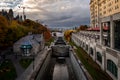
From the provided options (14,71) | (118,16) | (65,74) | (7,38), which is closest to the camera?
(118,16)

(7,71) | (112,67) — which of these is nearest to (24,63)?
(7,71)

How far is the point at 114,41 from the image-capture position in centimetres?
3659

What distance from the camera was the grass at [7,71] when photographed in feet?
119

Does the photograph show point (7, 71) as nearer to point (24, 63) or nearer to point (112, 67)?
point (24, 63)

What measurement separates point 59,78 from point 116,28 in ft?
63.8

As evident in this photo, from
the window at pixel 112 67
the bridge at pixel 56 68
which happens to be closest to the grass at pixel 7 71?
the bridge at pixel 56 68

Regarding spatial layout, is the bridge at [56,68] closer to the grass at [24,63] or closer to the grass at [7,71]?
the grass at [24,63]

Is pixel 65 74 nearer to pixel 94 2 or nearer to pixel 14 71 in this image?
pixel 14 71

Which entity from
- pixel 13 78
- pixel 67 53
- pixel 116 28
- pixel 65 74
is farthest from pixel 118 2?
pixel 13 78

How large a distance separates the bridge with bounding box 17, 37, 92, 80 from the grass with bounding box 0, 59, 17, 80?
1495mm

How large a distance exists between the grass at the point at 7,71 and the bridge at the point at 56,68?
1.49m

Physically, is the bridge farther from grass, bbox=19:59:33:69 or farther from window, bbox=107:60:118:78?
window, bbox=107:60:118:78

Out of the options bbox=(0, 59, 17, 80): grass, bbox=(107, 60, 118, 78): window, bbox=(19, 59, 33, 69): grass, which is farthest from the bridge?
bbox=(107, 60, 118, 78): window

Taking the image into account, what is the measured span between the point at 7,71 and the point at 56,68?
25628mm
